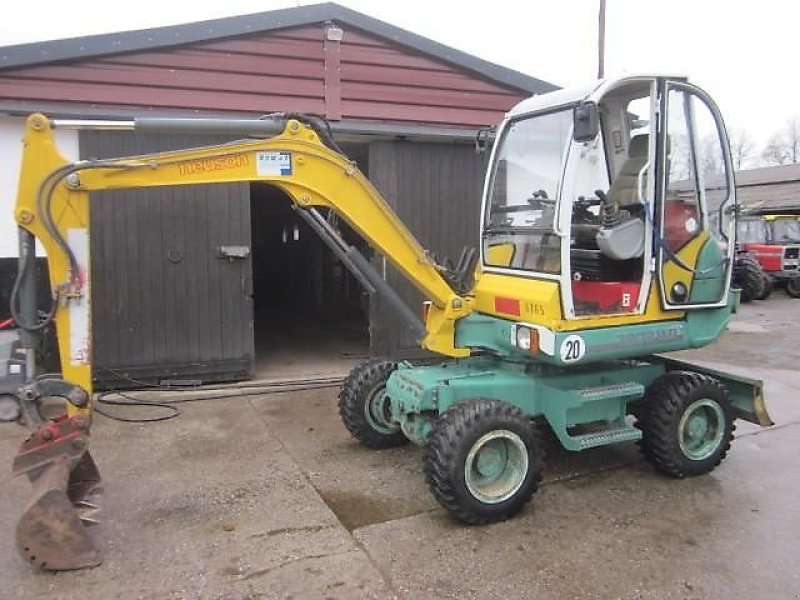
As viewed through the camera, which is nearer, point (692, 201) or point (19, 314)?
point (19, 314)

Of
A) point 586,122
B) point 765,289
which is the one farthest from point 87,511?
point 765,289

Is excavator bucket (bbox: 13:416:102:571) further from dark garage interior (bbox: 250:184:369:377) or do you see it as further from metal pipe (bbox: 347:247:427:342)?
dark garage interior (bbox: 250:184:369:377)

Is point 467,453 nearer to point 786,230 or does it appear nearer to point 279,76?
point 279,76

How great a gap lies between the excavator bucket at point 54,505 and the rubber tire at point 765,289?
15883 mm

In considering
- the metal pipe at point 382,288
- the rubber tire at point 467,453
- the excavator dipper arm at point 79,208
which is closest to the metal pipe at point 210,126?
the excavator dipper arm at point 79,208

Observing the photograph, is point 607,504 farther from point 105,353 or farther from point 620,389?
point 105,353

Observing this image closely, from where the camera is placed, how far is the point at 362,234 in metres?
4.36

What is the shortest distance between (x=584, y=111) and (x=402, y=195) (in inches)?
157

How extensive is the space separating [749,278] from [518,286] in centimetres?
1348

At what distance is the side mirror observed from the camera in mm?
3785

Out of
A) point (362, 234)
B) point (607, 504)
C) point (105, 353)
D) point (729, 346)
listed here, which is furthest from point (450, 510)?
point (729, 346)

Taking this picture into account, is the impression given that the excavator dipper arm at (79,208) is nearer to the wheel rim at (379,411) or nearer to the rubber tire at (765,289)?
the wheel rim at (379,411)

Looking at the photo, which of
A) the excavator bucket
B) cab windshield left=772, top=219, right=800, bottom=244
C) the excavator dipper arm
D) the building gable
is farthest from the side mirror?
cab windshield left=772, top=219, right=800, bottom=244

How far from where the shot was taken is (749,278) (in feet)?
51.4
